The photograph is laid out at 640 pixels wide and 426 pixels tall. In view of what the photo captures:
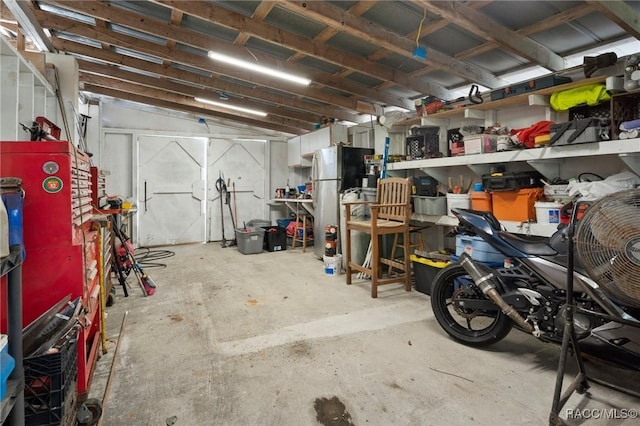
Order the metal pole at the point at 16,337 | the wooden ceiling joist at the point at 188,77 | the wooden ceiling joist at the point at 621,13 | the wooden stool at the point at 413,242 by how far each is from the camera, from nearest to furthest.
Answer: the metal pole at the point at 16,337
the wooden ceiling joist at the point at 621,13
the wooden stool at the point at 413,242
the wooden ceiling joist at the point at 188,77

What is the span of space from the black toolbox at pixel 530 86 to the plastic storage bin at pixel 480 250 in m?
1.40

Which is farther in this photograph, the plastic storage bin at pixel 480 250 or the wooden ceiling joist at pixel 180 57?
the wooden ceiling joist at pixel 180 57

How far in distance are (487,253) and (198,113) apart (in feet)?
19.7

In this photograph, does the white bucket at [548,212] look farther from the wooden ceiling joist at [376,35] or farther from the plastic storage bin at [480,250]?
the wooden ceiling joist at [376,35]

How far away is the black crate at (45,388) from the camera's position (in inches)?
44.4

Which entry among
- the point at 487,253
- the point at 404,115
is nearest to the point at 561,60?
the point at 404,115

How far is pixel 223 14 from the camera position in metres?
2.96

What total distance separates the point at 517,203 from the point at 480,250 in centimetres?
55

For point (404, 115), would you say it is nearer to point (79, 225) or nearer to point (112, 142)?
point (79, 225)

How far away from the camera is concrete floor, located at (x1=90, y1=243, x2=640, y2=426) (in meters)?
1.60

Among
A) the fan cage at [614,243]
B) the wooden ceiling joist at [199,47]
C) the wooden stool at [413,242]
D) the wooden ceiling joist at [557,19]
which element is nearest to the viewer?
the fan cage at [614,243]

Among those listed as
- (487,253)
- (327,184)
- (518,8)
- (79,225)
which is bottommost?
(487,253)

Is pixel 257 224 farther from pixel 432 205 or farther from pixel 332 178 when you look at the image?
pixel 432 205

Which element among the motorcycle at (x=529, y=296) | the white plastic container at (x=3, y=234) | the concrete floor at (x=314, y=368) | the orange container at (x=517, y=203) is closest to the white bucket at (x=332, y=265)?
the concrete floor at (x=314, y=368)
